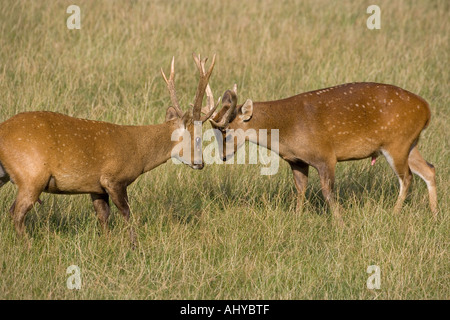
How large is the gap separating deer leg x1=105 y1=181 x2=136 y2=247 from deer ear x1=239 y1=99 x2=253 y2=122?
58.6 inches

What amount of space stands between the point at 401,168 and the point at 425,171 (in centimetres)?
38

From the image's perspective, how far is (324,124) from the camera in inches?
286

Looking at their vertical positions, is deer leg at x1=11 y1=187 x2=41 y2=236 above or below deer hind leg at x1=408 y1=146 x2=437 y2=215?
above

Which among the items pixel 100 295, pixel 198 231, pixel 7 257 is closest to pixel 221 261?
pixel 198 231

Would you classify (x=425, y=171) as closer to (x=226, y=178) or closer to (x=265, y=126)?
(x=265, y=126)

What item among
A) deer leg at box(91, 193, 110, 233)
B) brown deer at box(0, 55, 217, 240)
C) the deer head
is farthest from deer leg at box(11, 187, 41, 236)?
the deer head

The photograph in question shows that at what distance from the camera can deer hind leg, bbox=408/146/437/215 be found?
754cm

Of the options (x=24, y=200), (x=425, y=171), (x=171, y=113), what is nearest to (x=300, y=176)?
(x=425, y=171)

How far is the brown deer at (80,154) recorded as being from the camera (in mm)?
5824

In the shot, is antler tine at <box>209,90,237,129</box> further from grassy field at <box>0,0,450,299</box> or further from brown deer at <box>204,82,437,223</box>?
grassy field at <box>0,0,450,299</box>

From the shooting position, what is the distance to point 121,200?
6.46m

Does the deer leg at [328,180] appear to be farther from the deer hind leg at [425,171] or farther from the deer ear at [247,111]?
the deer hind leg at [425,171]

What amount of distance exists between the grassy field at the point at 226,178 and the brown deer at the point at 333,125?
462mm

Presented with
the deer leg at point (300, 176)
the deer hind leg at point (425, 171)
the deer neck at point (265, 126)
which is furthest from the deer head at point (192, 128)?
the deer hind leg at point (425, 171)
